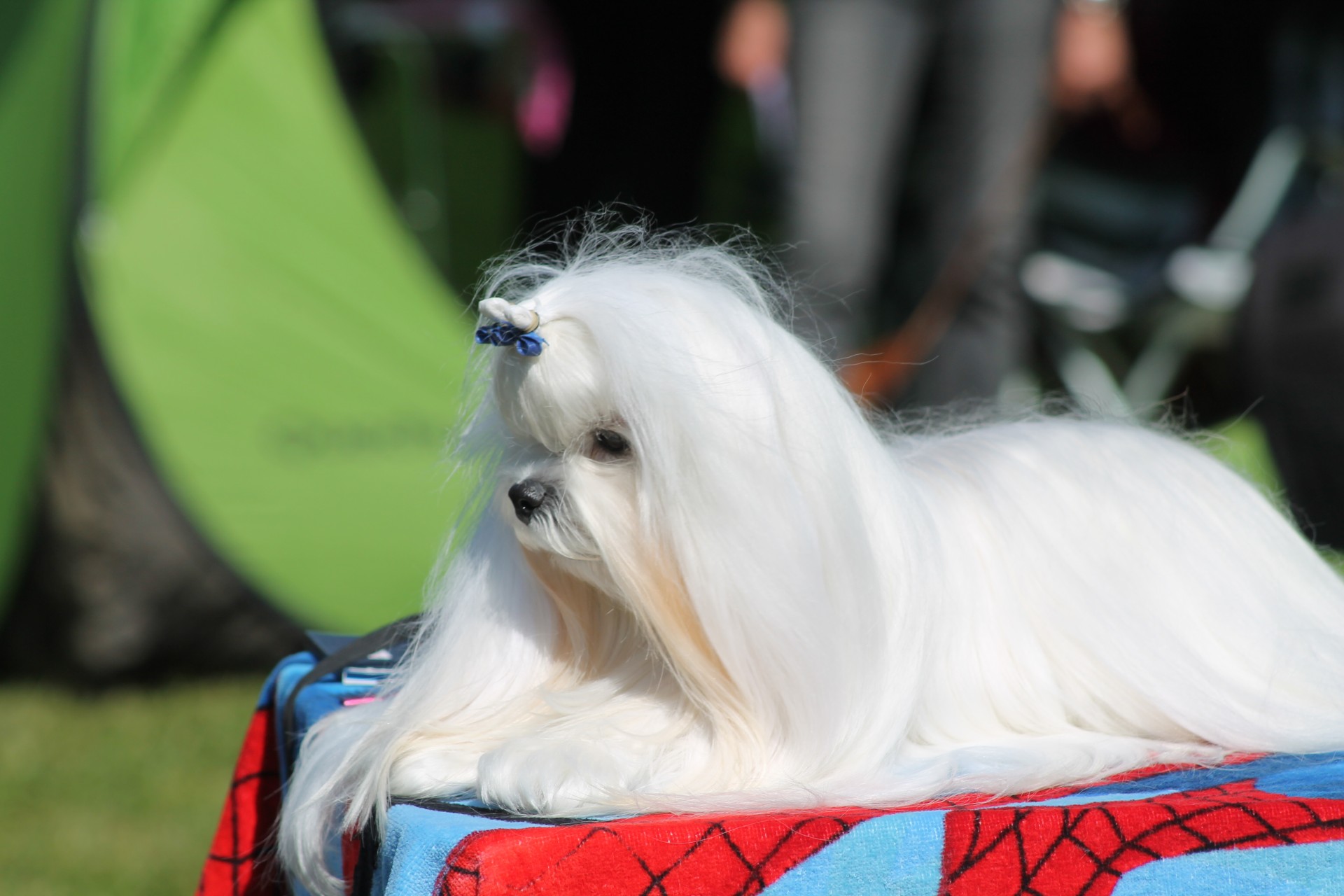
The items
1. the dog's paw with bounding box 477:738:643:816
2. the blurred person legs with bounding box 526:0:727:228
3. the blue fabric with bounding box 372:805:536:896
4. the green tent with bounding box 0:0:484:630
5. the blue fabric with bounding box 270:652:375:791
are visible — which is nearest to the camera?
the blue fabric with bounding box 372:805:536:896

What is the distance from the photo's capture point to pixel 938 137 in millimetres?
2248

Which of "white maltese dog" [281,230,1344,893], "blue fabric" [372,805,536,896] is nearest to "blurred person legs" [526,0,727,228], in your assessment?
"white maltese dog" [281,230,1344,893]

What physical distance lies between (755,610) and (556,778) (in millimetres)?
202

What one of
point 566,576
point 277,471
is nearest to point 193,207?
point 277,471

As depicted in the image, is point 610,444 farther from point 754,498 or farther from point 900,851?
point 900,851

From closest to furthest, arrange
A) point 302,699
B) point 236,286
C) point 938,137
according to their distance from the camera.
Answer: point 302,699 → point 938,137 → point 236,286

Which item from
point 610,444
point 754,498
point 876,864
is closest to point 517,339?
point 610,444

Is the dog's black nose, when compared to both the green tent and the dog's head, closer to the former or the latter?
the dog's head

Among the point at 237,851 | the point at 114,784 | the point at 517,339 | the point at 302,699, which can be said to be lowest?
the point at 114,784

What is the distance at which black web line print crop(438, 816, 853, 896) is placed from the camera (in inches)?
34.2

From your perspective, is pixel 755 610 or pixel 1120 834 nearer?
pixel 1120 834

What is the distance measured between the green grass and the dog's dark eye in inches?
53.0

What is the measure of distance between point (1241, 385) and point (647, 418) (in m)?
2.12

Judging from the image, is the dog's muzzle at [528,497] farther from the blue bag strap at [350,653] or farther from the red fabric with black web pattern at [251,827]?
the red fabric with black web pattern at [251,827]
